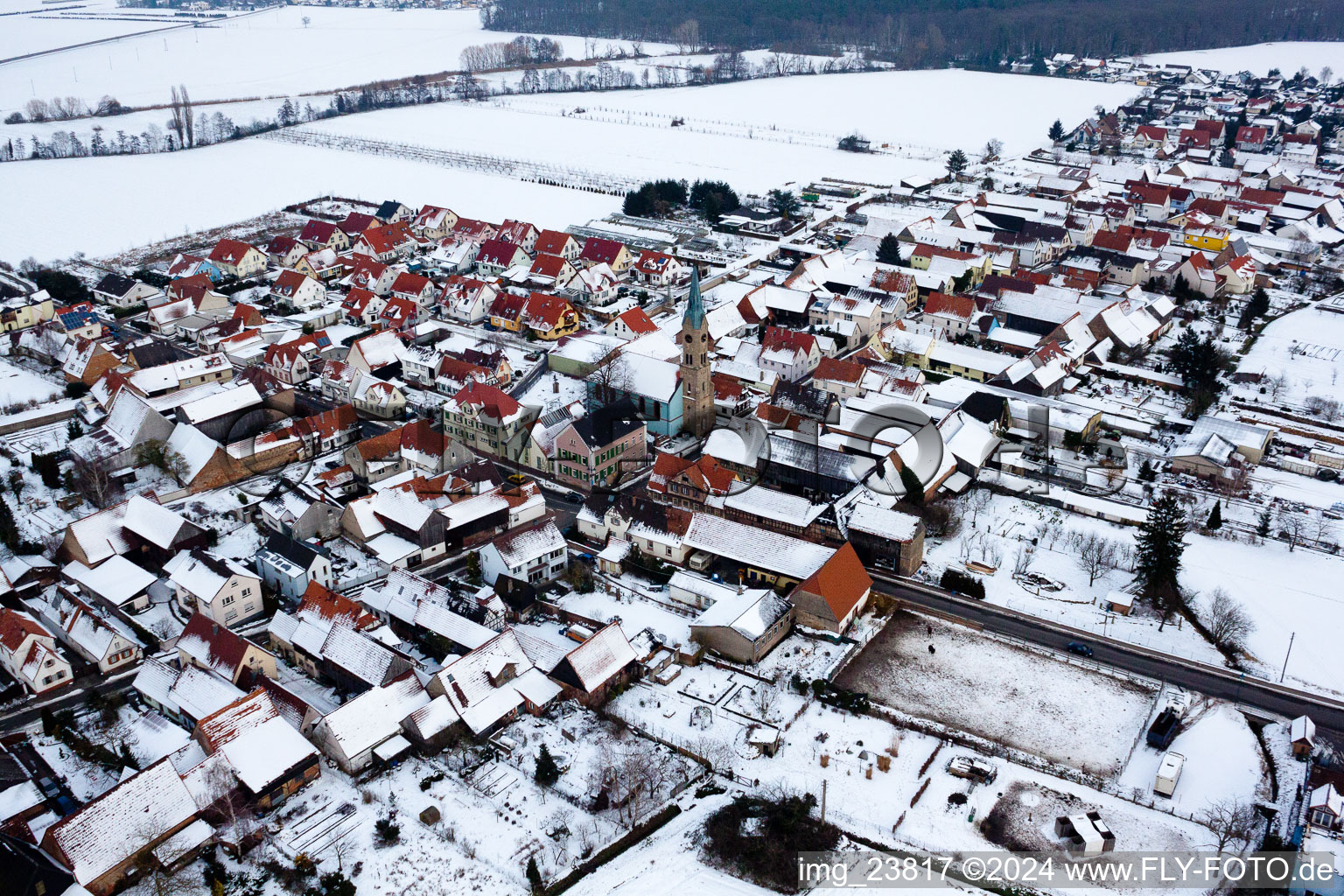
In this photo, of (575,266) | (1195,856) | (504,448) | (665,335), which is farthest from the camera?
(575,266)

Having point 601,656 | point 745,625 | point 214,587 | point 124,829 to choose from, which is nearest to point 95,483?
point 214,587

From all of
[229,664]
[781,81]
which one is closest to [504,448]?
[229,664]

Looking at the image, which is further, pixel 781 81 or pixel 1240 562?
pixel 781 81

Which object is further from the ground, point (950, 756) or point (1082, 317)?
point (1082, 317)

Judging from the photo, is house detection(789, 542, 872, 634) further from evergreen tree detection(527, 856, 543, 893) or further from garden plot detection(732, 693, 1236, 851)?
evergreen tree detection(527, 856, 543, 893)

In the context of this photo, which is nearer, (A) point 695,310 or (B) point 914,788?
(B) point 914,788

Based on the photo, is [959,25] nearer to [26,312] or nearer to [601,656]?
[26,312]

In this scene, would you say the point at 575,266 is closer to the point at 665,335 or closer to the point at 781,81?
the point at 665,335
